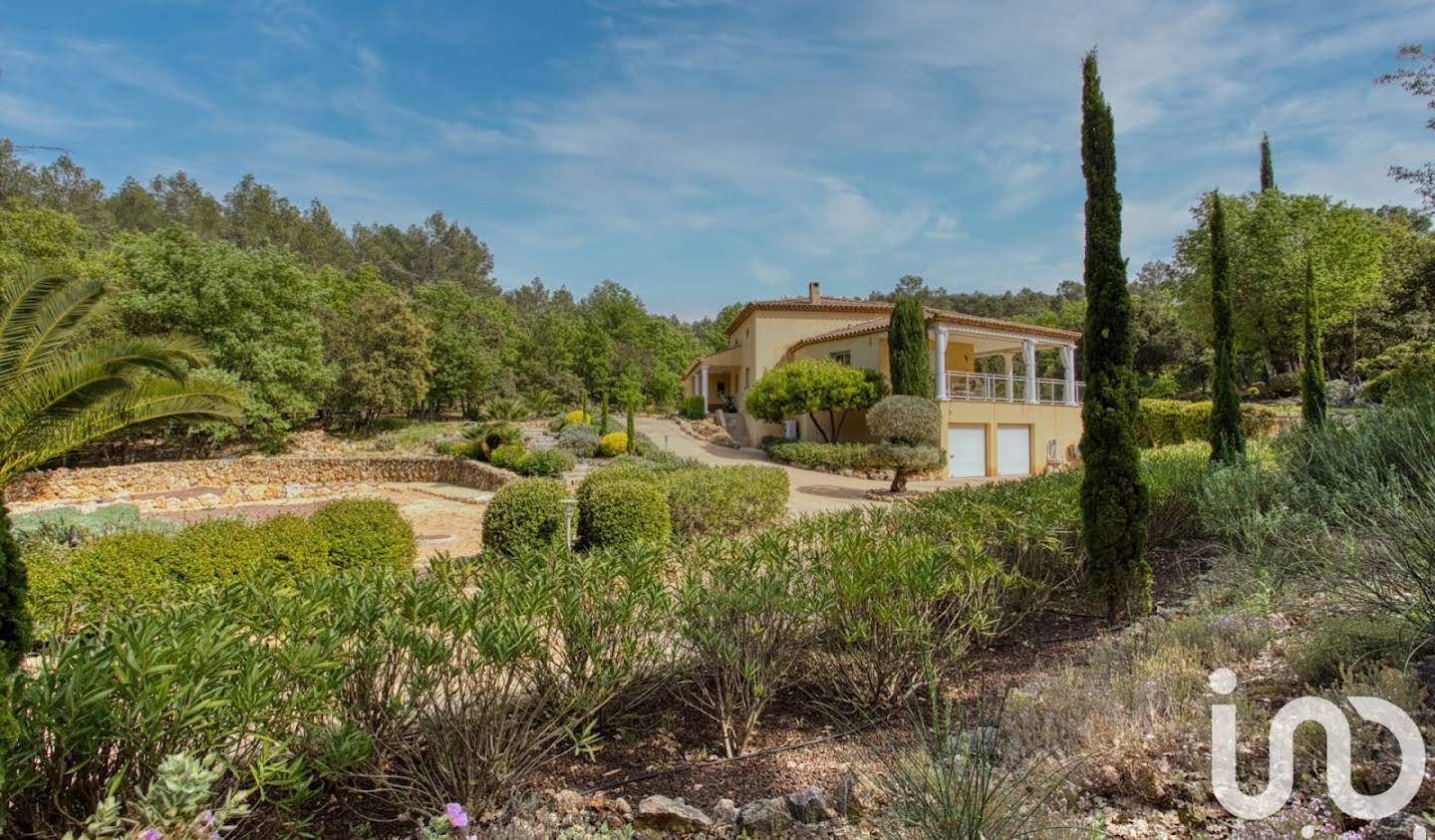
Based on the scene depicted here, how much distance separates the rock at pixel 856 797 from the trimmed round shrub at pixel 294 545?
5.90m

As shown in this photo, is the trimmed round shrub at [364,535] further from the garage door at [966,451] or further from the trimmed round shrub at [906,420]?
the garage door at [966,451]

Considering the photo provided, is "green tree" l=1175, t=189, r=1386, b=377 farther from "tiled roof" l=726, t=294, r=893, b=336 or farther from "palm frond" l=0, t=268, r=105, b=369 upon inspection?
"palm frond" l=0, t=268, r=105, b=369

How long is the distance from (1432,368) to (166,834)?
723 inches

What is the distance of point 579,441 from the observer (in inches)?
958

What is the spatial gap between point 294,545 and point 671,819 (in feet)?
19.9

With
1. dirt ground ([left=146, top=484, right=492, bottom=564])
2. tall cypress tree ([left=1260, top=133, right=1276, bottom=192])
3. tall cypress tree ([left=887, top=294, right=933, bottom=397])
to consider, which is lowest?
dirt ground ([left=146, top=484, right=492, bottom=564])

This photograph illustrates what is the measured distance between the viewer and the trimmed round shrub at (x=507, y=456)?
1953 cm

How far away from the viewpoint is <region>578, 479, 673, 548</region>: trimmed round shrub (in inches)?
335

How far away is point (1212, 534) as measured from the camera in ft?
22.9

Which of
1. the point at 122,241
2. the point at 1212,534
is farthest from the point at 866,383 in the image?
the point at 122,241

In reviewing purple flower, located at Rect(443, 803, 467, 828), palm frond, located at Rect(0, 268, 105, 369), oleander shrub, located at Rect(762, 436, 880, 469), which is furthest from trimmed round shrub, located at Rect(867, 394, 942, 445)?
purple flower, located at Rect(443, 803, 467, 828)

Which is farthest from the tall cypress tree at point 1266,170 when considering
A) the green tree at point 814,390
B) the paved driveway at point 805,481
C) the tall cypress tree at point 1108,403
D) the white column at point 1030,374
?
the tall cypress tree at point 1108,403

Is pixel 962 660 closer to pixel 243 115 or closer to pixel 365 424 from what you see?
pixel 243 115

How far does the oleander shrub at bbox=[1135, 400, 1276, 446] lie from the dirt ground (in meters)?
18.8
